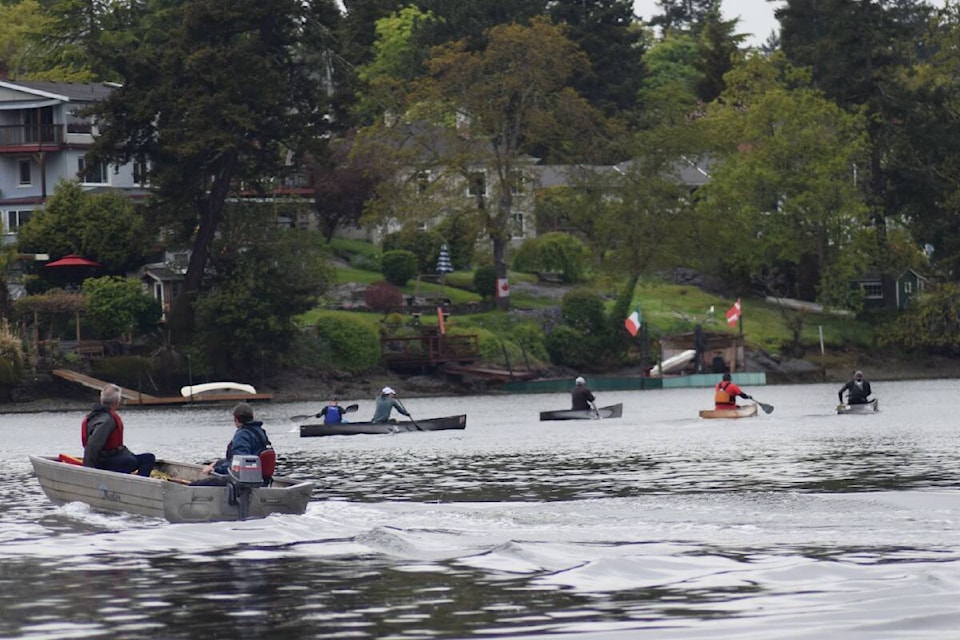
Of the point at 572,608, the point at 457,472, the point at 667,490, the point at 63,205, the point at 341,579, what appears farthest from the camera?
the point at 63,205

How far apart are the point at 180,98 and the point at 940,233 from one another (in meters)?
45.2

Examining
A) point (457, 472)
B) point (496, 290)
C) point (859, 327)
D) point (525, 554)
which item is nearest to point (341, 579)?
point (525, 554)

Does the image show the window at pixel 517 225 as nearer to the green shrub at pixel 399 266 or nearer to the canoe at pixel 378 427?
the green shrub at pixel 399 266

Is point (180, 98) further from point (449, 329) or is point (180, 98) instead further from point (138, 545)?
point (138, 545)

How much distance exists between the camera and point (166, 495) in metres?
29.3

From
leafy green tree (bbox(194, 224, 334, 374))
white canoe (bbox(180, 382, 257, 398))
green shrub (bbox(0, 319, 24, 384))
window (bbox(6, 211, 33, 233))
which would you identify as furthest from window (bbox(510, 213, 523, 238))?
green shrub (bbox(0, 319, 24, 384))

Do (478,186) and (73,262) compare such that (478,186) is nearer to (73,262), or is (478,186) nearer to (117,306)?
(73,262)

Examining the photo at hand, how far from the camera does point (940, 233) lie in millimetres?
106438

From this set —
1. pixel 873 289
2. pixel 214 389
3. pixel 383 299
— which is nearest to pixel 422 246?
pixel 383 299

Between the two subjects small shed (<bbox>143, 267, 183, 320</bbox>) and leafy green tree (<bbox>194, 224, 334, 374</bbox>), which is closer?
leafy green tree (<bbox>194, 224, 334, 374</bbox>)

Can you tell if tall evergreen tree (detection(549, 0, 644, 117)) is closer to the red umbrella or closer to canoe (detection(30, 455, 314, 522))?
the red umbrella

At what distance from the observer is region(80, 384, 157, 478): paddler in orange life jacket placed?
31.2 m

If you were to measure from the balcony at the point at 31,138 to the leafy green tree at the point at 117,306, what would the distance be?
19274 mm

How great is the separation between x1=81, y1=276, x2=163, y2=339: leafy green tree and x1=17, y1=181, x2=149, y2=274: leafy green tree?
3.40 meters
